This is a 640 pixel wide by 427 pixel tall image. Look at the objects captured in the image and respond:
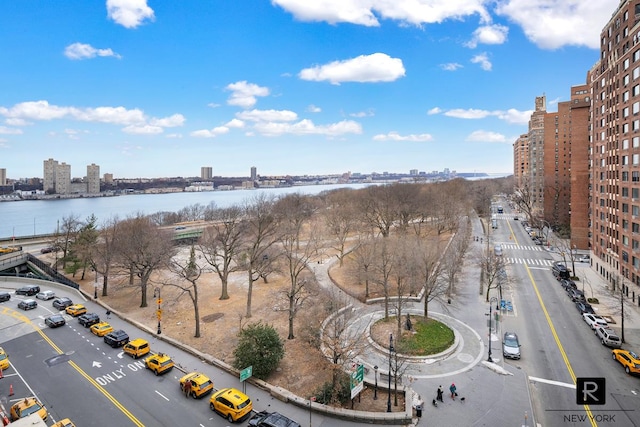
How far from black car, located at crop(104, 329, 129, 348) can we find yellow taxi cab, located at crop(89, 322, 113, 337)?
5.03 feet

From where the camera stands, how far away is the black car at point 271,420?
1691 cm

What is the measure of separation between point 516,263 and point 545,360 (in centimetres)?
3226

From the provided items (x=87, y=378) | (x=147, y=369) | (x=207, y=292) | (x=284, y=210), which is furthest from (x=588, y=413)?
(x=284, y=210)

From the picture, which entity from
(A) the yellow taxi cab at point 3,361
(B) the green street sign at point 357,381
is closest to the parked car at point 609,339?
(B) the green street sign at point 357,381

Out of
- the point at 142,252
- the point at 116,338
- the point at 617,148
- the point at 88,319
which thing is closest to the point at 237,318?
the point at 116,338

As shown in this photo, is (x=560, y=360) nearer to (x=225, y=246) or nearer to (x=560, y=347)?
(x=560, y=347)

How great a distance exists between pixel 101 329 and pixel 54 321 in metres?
5.46

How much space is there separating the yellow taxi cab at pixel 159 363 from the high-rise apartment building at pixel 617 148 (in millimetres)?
42867

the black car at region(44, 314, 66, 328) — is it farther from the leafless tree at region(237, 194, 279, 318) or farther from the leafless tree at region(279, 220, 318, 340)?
the leafless tree at region(279, 220, 318, 340)

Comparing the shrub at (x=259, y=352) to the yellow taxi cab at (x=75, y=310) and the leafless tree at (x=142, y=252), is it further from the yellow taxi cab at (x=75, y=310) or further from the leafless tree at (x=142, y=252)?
the yellow taxi cab at (x=75, y=310)

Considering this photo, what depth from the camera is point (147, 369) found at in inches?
925

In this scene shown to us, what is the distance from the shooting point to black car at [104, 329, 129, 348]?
26.9m

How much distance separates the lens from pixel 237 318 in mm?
32750

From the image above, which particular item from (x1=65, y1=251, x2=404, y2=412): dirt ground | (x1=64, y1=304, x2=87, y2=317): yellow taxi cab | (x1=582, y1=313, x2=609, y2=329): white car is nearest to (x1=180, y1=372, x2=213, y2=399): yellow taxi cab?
(x1=65, y1=251, x2=404, y2=412): dirt ground
